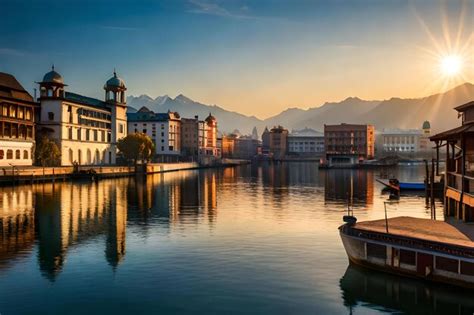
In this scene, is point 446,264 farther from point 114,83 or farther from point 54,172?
point 114,83

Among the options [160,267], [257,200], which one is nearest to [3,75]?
[257,200]

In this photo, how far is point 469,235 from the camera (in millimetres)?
33906

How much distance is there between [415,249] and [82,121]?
147 m

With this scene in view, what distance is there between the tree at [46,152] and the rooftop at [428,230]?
11353 cm

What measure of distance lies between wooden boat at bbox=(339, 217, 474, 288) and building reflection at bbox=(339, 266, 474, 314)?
0.69 metres

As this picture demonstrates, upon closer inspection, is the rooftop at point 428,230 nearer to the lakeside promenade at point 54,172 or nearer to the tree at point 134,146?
the lakeside promenade at point 54,172

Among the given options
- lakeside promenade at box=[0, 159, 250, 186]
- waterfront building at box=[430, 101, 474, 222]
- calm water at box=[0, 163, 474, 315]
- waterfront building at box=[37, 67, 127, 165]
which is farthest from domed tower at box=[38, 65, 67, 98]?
waterfront building at box=[430, 101, 474, 222]

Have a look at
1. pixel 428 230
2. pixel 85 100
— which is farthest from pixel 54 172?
pixel 428 230

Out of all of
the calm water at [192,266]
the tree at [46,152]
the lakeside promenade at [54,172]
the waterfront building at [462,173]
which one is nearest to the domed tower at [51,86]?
the tree at [46,152]

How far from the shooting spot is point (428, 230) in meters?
35.2

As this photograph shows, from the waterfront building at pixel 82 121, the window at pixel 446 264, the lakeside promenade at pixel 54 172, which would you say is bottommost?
the window at pixel 446 264

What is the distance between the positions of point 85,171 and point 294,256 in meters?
103

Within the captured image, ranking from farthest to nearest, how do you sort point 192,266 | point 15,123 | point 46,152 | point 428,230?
point 46,152
point 15,123
point 192,266
point 428,230

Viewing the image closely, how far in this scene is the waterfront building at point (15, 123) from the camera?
12550 cm
